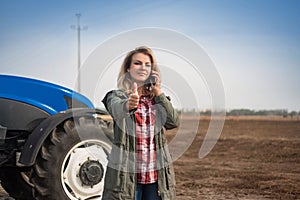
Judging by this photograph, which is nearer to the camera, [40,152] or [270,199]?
[40,152]

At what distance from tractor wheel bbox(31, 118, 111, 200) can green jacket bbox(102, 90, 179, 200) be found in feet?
6.39

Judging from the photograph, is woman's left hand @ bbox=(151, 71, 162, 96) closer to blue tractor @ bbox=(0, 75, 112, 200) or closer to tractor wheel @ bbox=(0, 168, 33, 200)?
blue tractor @ bbox=(0, 75, 112, 200)

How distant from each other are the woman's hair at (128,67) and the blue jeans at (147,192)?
65 cm

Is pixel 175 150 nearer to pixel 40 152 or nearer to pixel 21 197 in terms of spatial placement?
pixel 40 152

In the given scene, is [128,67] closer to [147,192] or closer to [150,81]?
[150,81]

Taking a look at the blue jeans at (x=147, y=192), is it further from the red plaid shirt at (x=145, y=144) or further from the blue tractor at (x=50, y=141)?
the blue tractor at (x=50, y=141)

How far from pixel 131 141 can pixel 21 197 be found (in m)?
3.22

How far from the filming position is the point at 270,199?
23.9ft

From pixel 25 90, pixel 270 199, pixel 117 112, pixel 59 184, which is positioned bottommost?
pixel 270 199

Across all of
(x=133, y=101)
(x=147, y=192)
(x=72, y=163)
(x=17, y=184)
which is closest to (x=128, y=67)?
(x=133, y=101)

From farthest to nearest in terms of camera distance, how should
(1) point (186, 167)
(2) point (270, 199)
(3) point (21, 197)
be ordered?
(1) point (186, 167), (2) point (270, 199), (3) point (21, 197)

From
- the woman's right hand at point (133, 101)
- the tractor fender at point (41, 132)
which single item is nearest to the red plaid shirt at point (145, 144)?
the woman's right hand at point (133, 101)

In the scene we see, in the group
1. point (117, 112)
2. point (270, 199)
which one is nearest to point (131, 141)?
point (117, 112)

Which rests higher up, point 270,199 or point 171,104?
point 171,104
